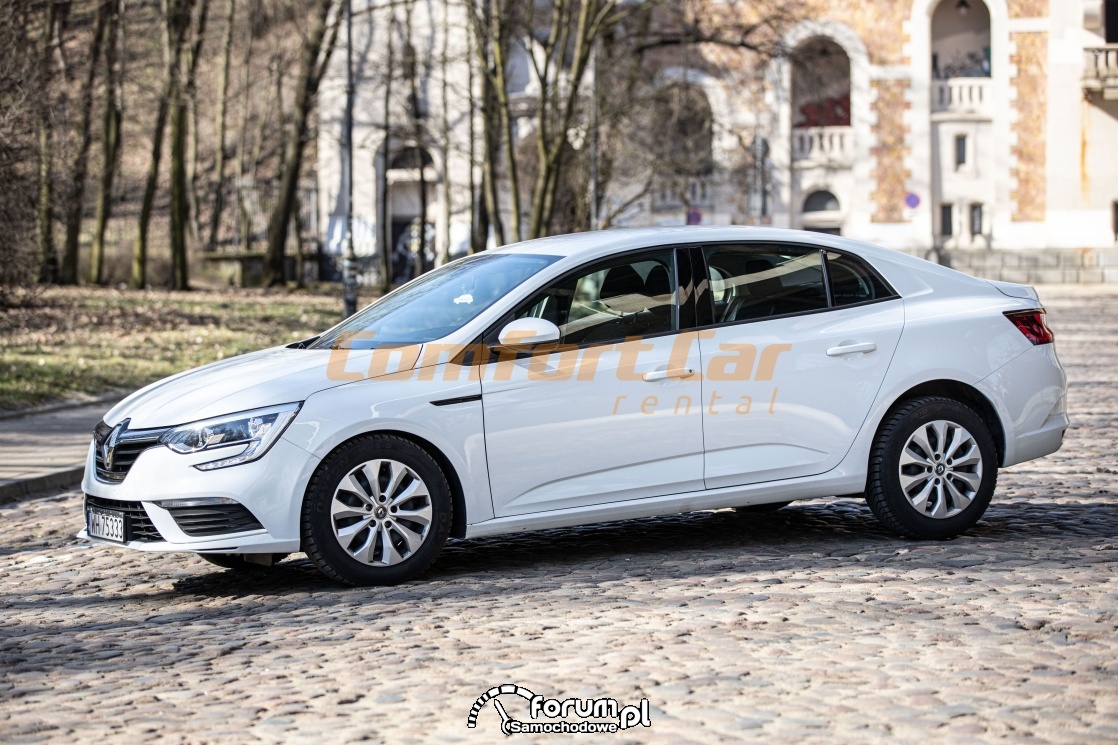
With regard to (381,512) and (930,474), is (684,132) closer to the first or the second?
(930,474)

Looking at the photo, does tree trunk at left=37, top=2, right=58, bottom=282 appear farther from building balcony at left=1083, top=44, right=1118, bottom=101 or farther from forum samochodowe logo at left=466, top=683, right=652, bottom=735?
building balcony at left=1083, top=44, right=1118, bottom=101

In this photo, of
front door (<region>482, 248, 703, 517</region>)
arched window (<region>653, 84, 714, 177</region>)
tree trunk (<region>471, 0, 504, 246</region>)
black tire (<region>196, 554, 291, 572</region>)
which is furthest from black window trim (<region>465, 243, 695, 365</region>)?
arched window (<region>653, 84, 714, 177</region>)

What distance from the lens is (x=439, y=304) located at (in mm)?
7684

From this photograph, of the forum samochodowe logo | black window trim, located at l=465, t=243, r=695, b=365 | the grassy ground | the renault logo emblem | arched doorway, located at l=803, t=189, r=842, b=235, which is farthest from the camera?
arched doorway, located at l=803, t=189, r=842, b=235

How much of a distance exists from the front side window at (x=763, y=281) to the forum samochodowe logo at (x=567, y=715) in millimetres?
3146

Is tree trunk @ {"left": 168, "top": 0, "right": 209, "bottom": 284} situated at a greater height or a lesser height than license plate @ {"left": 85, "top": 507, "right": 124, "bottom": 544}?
greater

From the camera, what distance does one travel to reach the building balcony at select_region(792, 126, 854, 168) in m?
55.6

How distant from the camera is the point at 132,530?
702 centimetres

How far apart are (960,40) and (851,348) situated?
170 ft

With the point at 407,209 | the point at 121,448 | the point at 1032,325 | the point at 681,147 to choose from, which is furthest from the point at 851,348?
the point at 407,209

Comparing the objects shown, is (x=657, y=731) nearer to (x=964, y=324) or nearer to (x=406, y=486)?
(x=406, y=486)

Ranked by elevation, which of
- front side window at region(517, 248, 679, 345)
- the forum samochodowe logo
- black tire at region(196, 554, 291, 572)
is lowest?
the forum samochodowe logo

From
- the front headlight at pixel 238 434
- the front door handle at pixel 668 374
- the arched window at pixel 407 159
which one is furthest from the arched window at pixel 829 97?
the front headlight at pixel 238 434

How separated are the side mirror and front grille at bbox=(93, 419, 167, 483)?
5.37ft
